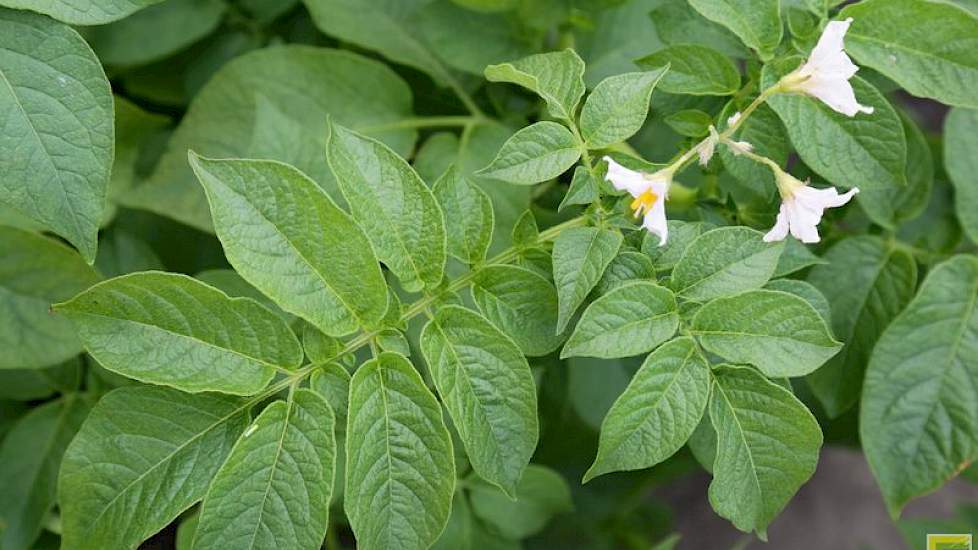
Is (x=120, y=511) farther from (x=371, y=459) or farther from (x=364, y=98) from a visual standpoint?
(x=364, y=98)

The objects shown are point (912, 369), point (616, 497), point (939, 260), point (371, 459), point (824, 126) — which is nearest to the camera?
point (371, 459)

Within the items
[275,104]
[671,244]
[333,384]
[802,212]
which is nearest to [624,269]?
[671,244]

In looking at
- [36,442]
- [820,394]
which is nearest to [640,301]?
[820,394]

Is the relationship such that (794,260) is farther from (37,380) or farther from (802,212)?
(37,380)

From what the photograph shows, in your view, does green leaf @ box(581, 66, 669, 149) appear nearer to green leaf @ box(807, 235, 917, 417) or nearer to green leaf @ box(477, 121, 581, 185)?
green leaf @ box(477, 121, 581, 185)

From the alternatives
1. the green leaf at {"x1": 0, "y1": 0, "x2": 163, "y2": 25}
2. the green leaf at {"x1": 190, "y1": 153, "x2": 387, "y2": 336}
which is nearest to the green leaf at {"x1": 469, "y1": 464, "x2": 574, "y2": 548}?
the green leaf at {"x1": 190, "y1": 153, "x2": 387, "y2": 336}
